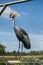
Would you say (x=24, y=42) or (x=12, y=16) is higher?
(x=12, y=16)

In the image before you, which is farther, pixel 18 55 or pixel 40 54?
pixel 40 54

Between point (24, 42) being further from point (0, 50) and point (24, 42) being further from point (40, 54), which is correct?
point (0, 50)

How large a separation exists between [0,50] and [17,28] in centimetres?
611

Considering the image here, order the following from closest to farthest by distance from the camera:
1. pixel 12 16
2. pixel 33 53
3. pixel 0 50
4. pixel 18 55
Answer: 1. pixel 12 16
2. pixel 18 55
3. pixel 33 53
4. pixel 0 50

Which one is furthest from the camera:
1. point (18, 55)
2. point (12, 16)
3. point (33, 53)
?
point (33, 53)

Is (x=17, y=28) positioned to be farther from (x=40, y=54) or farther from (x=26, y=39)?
(x=40, y=54)

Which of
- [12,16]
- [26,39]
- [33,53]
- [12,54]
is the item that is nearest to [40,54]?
[33,53]

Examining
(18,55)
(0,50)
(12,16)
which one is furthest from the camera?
(0,50)

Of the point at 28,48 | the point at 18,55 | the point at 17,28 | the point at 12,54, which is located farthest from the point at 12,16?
the point at 12,54

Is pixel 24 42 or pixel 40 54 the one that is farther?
pixel 40 54

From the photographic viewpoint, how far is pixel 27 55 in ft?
39.1

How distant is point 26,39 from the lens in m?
10.3

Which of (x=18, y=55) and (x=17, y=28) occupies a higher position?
(x=17, y=28)

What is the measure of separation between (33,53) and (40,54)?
1.23 feet
